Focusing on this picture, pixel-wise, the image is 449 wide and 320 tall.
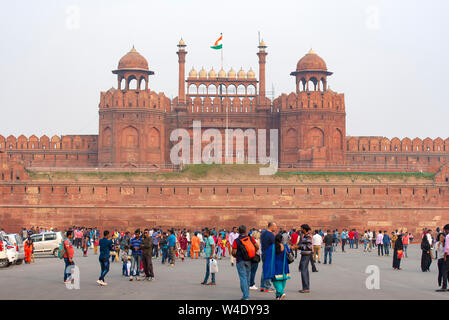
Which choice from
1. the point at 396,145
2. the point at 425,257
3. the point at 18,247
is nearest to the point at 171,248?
the point at 18,247

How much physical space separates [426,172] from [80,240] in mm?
23511

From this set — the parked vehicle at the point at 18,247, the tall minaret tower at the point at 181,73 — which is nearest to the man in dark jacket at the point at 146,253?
the parked vehicle at the point at 18,247

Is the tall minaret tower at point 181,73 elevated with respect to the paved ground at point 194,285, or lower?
elevated

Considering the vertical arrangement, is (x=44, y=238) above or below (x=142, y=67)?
Answer: below

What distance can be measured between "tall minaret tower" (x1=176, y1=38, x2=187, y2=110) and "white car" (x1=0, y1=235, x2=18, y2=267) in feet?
98.0

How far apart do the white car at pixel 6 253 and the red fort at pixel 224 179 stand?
2002 cm

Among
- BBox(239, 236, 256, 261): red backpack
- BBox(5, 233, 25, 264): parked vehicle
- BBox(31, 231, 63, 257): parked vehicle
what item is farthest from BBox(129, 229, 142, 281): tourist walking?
BBox(31, 231, 63, 257): parked vehicle

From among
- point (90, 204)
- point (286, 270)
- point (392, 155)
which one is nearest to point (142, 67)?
point (90, 204)

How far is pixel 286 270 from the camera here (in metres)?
12.4

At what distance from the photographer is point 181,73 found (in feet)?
167

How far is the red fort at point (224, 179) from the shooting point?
41.2 metres

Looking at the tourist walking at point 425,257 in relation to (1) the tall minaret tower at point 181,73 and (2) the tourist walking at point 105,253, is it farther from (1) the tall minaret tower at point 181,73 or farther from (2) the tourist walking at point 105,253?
(1) the tall minaret tower at point 181,73
